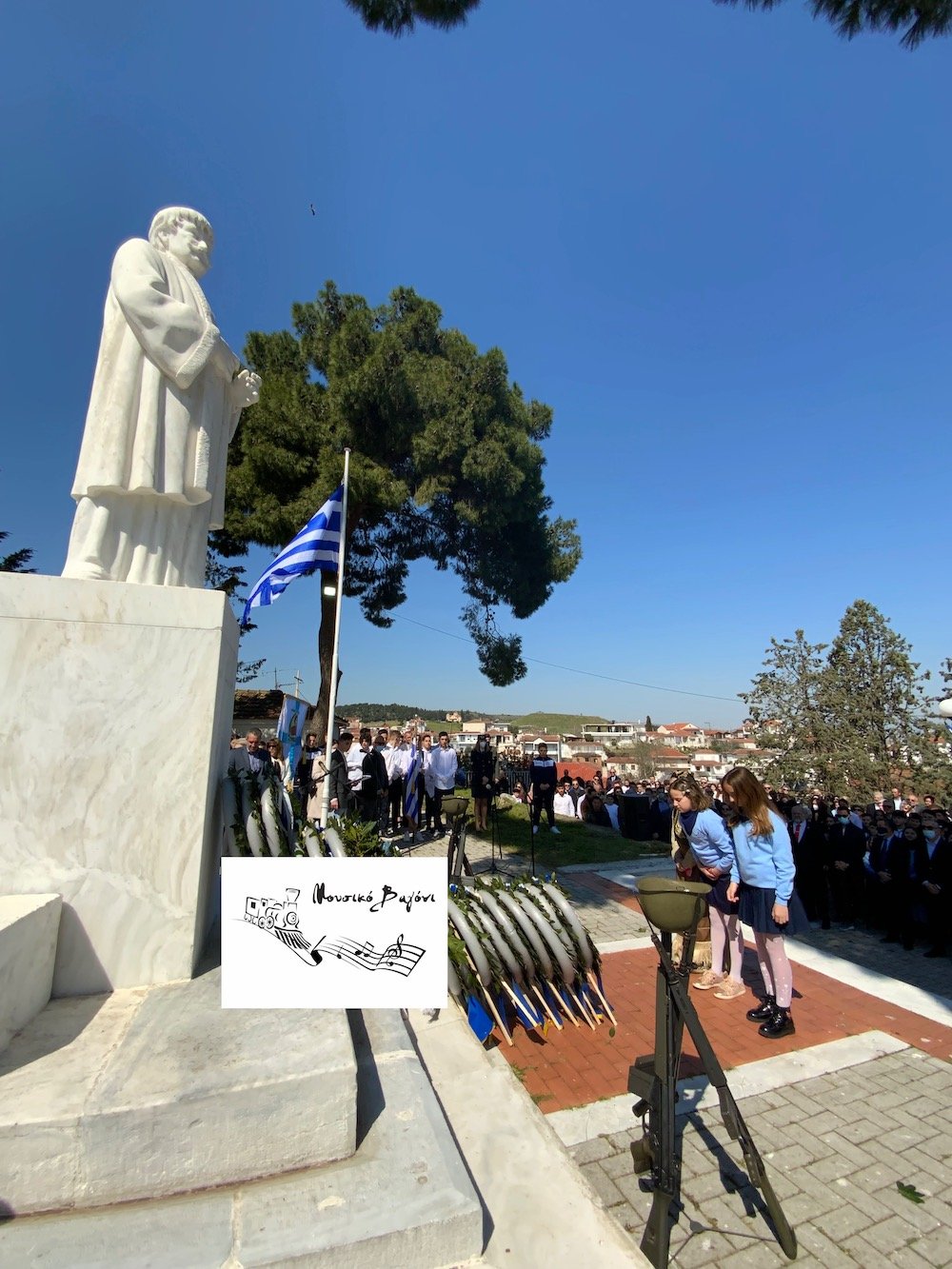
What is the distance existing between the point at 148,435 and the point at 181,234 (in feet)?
3.80

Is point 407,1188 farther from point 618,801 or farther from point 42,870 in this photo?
point 618,801

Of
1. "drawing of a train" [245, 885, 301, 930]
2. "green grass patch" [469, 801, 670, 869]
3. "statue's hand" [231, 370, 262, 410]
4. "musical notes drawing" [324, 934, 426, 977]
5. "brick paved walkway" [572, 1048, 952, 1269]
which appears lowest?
"brick paved walkway" [572, 1048, 952, 1269]

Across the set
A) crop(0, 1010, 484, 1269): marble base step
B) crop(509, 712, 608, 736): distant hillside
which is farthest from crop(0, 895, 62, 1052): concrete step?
crop(509, 712, 608, 736): distant hillside

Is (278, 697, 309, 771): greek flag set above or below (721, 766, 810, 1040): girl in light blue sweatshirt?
above

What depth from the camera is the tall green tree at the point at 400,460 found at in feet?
41.4

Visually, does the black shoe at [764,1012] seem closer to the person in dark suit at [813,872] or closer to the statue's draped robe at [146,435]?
the person in dark suit at [813,872]

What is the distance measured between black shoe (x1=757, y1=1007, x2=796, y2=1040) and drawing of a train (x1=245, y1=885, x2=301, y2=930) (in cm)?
390

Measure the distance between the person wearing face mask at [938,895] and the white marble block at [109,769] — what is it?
6.86 m

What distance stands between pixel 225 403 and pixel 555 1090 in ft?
13.5

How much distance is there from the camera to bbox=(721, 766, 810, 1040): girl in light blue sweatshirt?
403 centimetres

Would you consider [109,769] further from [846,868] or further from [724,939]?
[846,868]

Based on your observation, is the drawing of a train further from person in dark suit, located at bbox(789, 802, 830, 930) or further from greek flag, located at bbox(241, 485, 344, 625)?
person in dark suit, located at bbox(789, 802, 830, 930)

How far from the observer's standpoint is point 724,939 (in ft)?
16.4

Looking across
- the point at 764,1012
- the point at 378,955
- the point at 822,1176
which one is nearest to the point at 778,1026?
the point at 764,1012
